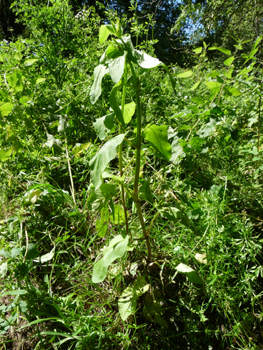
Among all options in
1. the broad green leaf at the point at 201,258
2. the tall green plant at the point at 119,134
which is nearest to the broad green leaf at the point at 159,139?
the tall green plant at the point at 119,134

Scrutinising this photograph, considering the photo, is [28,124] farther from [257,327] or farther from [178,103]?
[257,327]

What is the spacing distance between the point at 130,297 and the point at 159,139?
1.82 ft

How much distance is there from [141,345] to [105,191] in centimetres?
52

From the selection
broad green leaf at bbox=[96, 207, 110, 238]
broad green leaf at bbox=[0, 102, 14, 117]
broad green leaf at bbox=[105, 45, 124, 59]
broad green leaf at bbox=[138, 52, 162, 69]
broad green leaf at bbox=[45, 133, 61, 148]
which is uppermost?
broad green leaf at bbox=[105, 45, 124, 59]

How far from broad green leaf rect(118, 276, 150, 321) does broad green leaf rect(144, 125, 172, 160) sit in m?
0.47

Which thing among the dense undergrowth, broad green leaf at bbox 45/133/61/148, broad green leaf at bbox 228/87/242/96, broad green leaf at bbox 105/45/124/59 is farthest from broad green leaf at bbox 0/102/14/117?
broad green leaf at bbox 228/87/242/96

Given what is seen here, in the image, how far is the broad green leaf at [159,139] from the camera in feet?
2.34

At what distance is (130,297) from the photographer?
87 centimetres

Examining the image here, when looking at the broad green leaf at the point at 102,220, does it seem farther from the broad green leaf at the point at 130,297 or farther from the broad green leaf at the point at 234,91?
the broad green leaf at the point at 234,91

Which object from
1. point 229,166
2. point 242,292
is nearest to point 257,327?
point 242,292

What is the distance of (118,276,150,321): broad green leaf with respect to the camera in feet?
2.67

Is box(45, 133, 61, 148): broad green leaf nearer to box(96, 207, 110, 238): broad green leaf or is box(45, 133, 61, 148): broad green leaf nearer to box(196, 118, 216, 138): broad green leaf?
box(96, 207, 110, 238): broad green leaf

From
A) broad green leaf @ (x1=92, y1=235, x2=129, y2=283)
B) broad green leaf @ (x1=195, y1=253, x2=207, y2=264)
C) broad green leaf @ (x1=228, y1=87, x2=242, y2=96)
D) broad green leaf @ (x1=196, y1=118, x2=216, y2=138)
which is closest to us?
broad green leaf @ (x1=92, y1=235, x2=129, y2=283)

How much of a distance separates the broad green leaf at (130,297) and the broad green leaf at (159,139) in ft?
1.55
